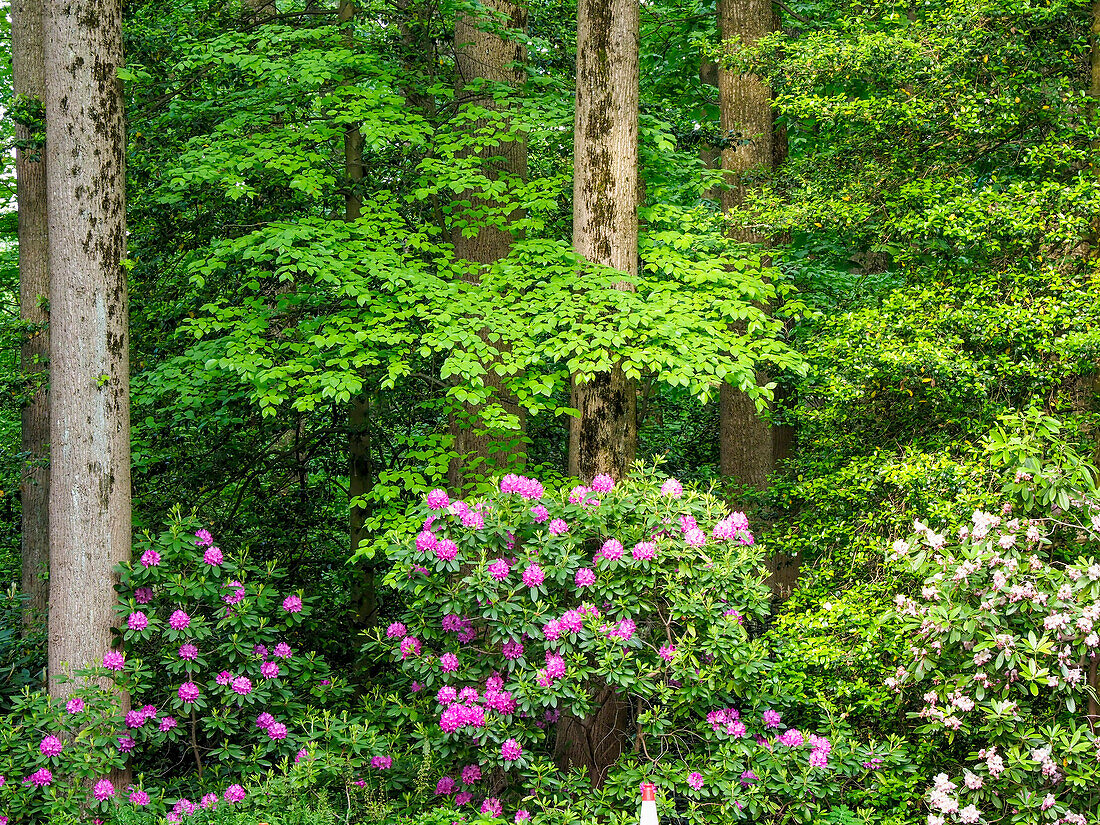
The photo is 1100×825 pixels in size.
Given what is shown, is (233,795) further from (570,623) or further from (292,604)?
(570,623)

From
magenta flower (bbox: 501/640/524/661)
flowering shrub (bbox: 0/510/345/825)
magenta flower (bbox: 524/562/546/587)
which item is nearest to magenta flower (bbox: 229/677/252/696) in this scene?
flowering shrub (bbox: 0/510/345/825)

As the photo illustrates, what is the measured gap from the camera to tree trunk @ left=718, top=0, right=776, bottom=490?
8.73 meters

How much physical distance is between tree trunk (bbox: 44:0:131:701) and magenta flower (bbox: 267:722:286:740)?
3.75ft

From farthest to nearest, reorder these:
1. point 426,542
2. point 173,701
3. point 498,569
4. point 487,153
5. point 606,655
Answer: point 487,153
point 173,701
point 426,542
point 498,569
point 606,655

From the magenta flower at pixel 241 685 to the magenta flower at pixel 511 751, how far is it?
175 cm

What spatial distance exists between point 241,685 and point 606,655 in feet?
7.82

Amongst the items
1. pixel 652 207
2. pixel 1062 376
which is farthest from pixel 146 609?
pixel 1062 376

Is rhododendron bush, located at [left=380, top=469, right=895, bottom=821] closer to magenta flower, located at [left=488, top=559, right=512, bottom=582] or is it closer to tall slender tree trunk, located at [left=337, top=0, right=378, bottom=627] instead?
magenta flower, located at [left=488, top=559, right=512, bottom=582]

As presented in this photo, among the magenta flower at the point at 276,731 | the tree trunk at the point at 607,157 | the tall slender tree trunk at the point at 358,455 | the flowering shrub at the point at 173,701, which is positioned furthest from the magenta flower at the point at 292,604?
the tree trunk at the point at 607,157

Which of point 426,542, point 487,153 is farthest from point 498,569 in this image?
point 487,153

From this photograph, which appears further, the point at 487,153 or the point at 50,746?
the point at 487,153

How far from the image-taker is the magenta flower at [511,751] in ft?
16.1

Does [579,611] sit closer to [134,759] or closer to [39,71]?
[134,759]

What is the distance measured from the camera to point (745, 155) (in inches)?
348
